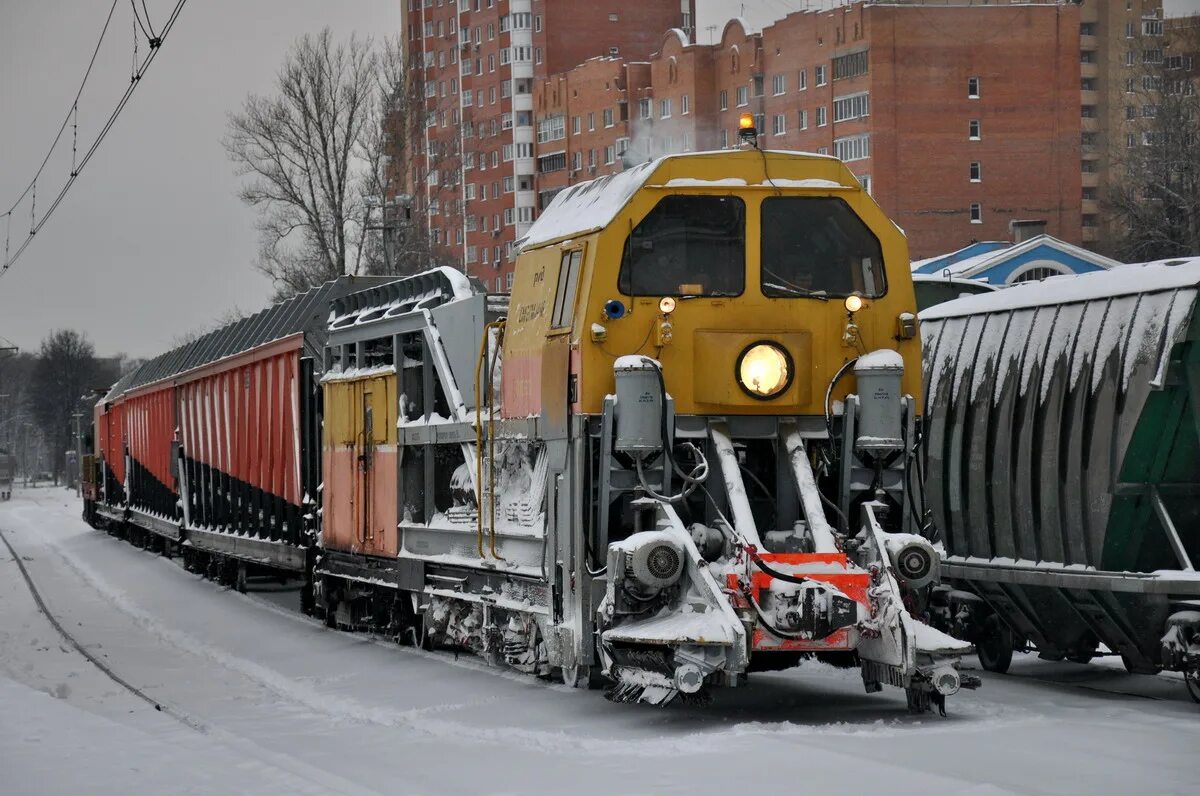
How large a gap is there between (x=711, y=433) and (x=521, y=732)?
7.34ft

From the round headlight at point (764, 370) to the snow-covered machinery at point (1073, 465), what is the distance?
2.38 metres

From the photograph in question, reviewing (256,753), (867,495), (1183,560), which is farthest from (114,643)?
(1183,560)

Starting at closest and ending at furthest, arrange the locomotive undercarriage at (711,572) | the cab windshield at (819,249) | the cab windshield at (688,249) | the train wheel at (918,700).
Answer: the locomotive undercarriage at (711,572) < the train wheel at (918,700) < the cab windshield at (688,249) < the cab windshield at (819,249)

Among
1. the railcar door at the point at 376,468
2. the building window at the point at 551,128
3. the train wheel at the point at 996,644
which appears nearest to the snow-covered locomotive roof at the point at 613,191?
the railcar door at the point at 376,468

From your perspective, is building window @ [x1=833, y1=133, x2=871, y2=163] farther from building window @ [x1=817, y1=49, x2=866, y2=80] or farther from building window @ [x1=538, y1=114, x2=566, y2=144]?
building window @ [x1=538, y1=114, x2=566, y2=144]

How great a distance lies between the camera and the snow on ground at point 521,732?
814cm

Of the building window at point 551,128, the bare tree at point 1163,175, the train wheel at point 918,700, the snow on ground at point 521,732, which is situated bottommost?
the snow on ground at point 521,732

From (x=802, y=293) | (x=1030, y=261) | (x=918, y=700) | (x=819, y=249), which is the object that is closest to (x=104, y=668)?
(x=802, y=293)

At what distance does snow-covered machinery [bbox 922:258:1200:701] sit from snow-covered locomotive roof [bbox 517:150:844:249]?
7.18ft

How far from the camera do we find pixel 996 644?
13.5 m

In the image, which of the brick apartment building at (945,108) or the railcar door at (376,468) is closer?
the railcar door at (376,468)

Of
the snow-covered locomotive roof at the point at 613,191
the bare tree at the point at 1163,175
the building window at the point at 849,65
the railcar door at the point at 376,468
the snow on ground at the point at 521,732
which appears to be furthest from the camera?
the building window at the point at 849,65

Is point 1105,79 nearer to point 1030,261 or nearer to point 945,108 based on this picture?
point 945,108

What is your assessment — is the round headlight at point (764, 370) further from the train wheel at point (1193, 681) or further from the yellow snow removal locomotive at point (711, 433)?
the train wheel at point (1193, 681)
